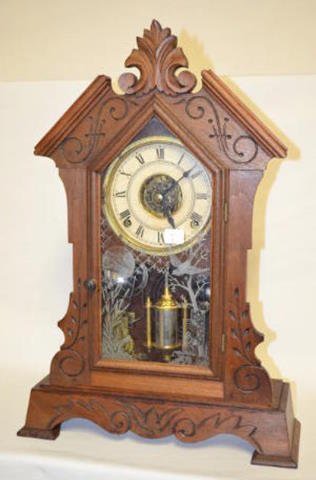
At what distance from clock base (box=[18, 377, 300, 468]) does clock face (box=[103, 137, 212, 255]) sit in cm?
33

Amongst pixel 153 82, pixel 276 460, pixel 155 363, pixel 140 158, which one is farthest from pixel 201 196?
pixel 276 460

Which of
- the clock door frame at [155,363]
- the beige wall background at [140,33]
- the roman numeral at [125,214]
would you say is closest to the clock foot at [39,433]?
the clock door frame at [155,363]

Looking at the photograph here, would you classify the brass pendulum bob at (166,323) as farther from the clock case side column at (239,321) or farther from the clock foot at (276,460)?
the clock foot at (276,460)

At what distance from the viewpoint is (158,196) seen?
143 cm

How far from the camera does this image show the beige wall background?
1833 mm

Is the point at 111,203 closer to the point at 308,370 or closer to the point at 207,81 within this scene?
the point at 207,81

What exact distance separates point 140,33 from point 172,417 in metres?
1.09

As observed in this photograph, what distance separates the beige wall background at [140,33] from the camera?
183cm

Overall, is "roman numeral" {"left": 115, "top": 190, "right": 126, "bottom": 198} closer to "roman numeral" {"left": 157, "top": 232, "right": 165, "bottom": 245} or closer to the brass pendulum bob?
"roman numeral" {"left": 157, "top": 232, "right": 165, "bottom": 245}

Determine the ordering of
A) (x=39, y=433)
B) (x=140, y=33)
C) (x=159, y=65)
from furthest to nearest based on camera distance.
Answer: (x=140, y=33) → (x=39, y=433) → (x=159, y=65)

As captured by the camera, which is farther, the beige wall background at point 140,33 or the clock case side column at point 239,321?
the beige wall background at point 140,33

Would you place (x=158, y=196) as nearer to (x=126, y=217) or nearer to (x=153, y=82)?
(x=126, y=217)

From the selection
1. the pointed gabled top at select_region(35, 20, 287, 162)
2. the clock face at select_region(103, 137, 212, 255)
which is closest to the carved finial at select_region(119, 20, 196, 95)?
the pointed gabled top at select_region(35, 20, 287, 162)

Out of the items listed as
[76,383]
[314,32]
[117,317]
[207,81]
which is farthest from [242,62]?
[76,383]
